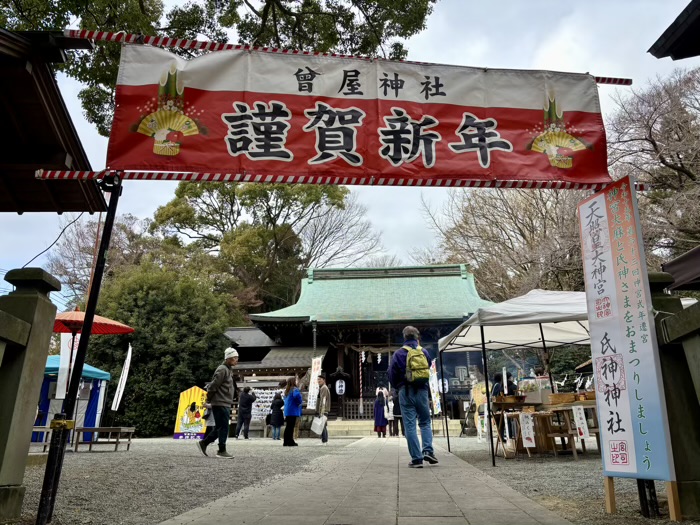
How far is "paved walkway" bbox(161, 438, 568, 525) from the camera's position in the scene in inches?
131

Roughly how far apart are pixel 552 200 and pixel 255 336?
49.3ft

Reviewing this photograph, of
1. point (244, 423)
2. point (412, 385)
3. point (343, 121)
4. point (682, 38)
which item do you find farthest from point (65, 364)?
point (682, 38)

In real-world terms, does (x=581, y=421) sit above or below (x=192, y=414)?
above

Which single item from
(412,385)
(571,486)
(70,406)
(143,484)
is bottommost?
(143,484)

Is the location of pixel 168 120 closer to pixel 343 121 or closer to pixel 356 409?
pixel 343 121

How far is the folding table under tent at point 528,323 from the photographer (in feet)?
22.8

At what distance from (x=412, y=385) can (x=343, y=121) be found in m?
3.81

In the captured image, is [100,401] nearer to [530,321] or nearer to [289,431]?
[289,431]

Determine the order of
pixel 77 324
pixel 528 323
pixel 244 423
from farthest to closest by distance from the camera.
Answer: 1. pixel 244 423
2. pixel 77 324
3. pixel 528 323

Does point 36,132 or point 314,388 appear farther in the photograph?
point 314,388

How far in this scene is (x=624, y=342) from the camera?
11.6 feet

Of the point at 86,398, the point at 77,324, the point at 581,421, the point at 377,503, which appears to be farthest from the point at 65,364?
the point at 581,421

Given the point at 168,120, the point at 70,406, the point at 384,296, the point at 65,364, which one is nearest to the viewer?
the point at 70,406

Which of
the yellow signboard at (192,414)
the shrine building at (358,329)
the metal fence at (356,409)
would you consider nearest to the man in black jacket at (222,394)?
the yellow signboard at (192,414)
